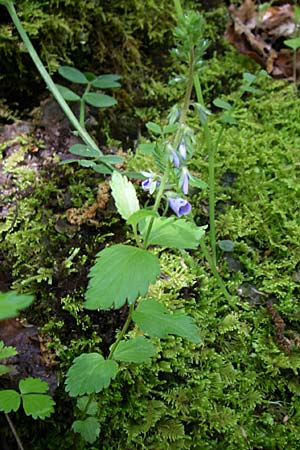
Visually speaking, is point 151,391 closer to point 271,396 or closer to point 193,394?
point 193,394

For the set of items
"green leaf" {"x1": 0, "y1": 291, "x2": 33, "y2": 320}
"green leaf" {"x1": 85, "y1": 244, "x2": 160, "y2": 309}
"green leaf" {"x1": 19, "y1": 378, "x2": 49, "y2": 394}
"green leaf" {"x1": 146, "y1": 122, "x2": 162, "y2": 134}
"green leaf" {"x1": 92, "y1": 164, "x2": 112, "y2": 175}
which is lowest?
"green leaf" {"x1": 19, "y1": 378, "x2": 49, "y2": 394}

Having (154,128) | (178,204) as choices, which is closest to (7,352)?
(178,204)

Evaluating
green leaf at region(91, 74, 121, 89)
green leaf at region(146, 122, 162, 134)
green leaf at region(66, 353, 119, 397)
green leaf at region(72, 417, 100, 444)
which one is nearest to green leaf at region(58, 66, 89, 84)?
green leaf at region(91, 74, 121, 89)

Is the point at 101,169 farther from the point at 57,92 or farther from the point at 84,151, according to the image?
the point at 57,92

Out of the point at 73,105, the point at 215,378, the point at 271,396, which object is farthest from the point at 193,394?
the point at 73,105

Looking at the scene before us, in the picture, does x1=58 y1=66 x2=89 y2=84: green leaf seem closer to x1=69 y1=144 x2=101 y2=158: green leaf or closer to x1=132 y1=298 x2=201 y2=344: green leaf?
x1=69 y1=144 x2=101 y2=158: green leaf
